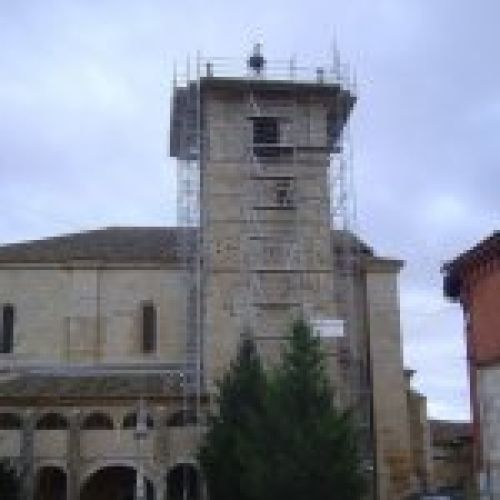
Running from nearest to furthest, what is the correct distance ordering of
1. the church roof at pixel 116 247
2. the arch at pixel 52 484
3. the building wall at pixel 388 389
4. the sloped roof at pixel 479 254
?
the sloped roof at pixel 479 254 < the arch at pixel 52 484 < the building wall at pixel 388 389 < the church roof at pixel 116 247

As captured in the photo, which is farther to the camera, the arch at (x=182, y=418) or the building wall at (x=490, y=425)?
the arch at (x=182, y=418)

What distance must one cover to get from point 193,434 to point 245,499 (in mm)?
7562

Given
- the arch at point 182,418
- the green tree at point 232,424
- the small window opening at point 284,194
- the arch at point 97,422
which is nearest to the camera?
the green tree at point 232,424

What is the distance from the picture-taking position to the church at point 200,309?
42.4m

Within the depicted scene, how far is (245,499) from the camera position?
3522cm

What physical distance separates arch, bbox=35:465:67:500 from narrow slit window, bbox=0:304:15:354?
5484mm

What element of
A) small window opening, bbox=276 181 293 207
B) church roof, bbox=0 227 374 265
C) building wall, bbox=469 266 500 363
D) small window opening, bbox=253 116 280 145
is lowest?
building wall, bbox=469 266 500 363

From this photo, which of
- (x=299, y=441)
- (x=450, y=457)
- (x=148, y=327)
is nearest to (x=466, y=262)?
(x=299, y=441)

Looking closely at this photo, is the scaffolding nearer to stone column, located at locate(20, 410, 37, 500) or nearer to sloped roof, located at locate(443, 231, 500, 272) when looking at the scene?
stone column, located at locate(20, 410, 37, 500)

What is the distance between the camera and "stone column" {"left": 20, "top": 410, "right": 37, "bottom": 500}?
41219 mm

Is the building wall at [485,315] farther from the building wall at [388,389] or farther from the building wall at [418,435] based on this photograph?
the building wall at [418,435]

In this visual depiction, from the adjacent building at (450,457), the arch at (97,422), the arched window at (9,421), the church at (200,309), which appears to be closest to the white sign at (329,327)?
the church at (200,309)

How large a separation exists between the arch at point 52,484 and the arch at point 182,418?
172 inches

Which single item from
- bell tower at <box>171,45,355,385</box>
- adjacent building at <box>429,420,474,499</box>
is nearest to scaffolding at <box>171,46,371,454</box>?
bell tower at <box>171,45,355,385</box>
